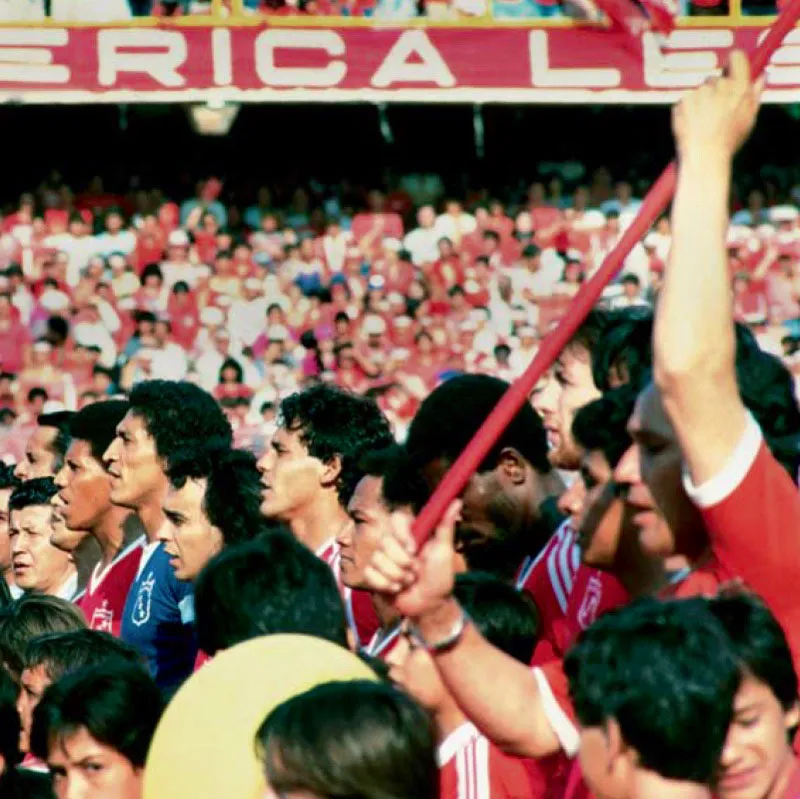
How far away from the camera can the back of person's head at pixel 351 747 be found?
2.62m

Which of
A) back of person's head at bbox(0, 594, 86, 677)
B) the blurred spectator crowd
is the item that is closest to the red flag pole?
back of person's head at bbox(0, 594, 86, 677)

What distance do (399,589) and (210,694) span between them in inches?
11.8

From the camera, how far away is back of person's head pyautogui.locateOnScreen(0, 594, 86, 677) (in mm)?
5426

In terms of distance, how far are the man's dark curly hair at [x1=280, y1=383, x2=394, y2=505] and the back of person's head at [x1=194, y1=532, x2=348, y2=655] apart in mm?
2300

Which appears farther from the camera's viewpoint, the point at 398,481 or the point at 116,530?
the point at 116,530

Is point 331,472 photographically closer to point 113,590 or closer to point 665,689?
point 113,590

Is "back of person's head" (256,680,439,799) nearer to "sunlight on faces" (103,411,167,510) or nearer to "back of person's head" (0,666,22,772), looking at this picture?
"back of person's head" (0,666,22,772)

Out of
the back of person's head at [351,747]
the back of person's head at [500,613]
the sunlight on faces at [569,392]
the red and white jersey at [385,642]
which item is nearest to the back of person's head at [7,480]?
the sunlight on faces at [569,392]

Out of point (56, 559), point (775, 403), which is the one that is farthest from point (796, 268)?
point (775, 403)

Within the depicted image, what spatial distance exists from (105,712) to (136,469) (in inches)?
115

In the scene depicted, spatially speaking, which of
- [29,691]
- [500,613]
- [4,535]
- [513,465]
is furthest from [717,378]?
[4,535]

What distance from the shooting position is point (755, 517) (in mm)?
3055

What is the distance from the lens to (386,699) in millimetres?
2711

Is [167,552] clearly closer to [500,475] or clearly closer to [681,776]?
[500,475]
